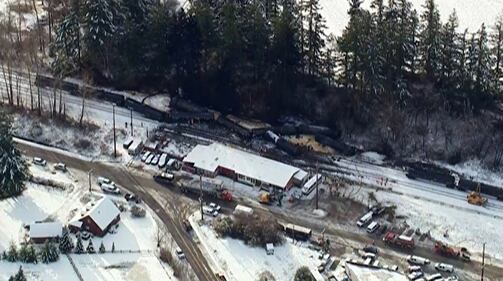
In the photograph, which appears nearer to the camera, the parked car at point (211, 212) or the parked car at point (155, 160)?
the parked car at point (211, 212)

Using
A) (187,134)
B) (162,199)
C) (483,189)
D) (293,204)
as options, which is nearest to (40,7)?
(187,134)

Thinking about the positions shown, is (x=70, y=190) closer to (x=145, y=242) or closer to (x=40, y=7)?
(x=145, y=242)

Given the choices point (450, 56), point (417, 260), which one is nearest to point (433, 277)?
point (417, 260)

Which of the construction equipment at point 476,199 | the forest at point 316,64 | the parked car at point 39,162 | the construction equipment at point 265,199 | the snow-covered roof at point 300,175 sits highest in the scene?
the forest at point 316,64

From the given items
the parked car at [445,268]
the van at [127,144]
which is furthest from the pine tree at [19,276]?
the parked car at [445,268]

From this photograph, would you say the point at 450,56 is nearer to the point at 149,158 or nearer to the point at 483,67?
the point at 483,67

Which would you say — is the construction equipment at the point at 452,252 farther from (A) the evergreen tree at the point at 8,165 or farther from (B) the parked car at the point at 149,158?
(A) the evergreen tree at the point at 8,165
